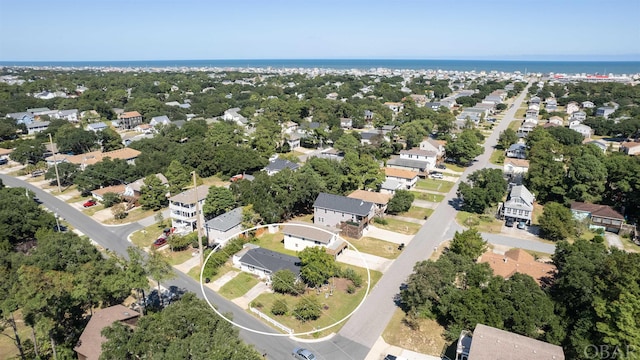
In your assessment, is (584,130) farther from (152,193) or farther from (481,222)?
(152,193)

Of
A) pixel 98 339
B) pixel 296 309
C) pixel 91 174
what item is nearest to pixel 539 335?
pixel 296 309

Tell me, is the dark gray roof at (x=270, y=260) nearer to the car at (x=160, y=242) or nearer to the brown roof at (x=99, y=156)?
the car at (x=160, y=242)

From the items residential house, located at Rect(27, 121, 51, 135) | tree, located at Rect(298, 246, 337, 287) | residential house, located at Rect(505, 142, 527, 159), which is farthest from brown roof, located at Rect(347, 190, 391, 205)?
residential house, located at Rect(27, 121, 51, 135)

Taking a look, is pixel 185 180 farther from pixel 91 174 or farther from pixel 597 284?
pixel 597 284

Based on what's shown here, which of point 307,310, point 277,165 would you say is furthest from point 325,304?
point 277,165

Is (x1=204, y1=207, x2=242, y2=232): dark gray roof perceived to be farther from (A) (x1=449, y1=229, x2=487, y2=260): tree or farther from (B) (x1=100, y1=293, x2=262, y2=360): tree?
(A) (x1=449, y1=229, x2=487, y2=260): tree

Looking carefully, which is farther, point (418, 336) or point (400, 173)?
point (400, 173)
